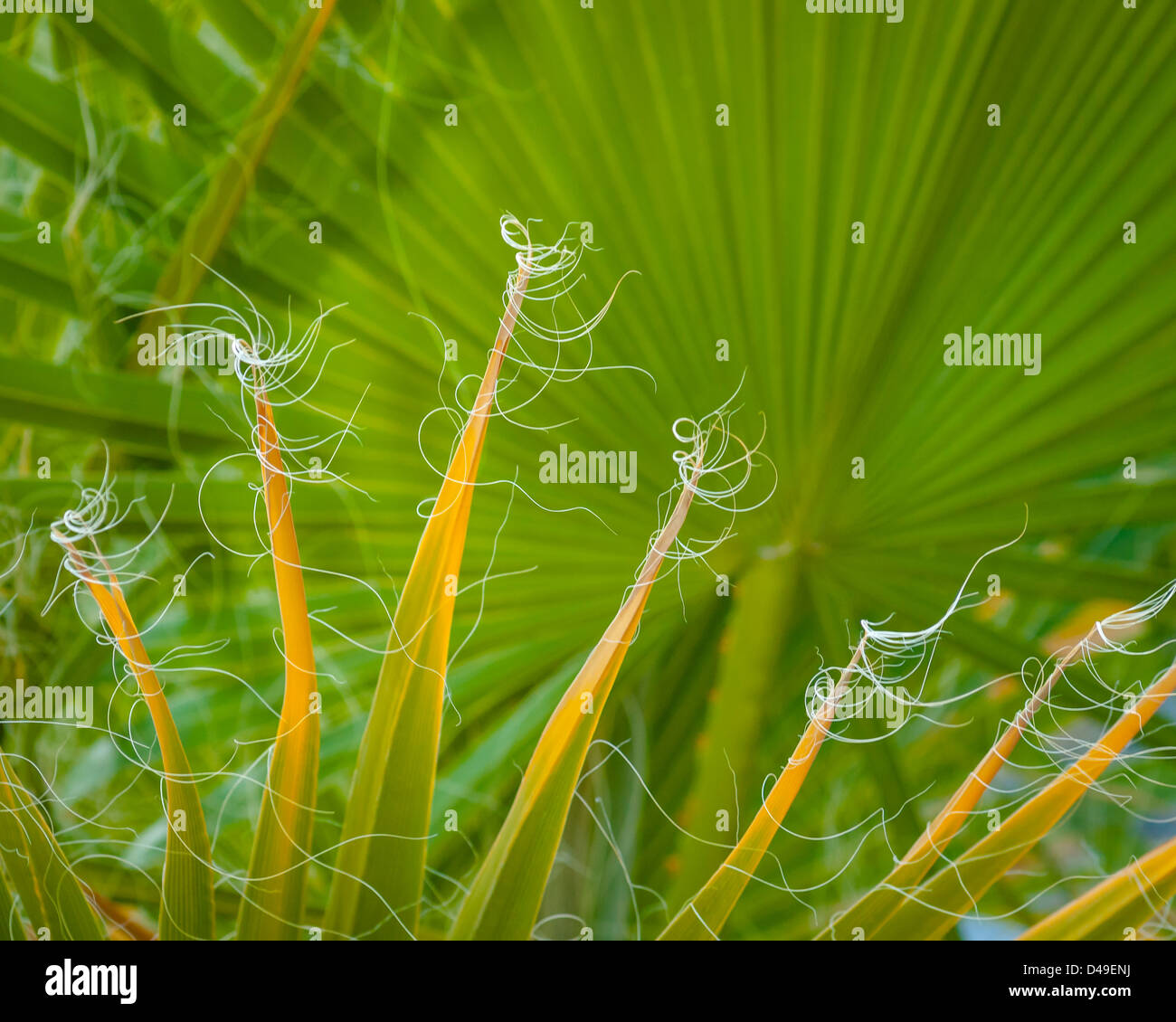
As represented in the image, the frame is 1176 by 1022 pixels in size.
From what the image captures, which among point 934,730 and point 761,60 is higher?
point 761,60

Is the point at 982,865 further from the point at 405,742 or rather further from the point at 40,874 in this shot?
the point at 40,874

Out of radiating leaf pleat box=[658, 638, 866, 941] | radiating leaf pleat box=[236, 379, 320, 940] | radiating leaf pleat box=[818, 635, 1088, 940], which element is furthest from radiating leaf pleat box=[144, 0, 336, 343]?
radiating leaf pleat box=[818, 635, 1088, 940]

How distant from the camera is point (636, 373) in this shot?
75 centimetres

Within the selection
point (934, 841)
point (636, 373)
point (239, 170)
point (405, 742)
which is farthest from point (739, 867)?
point (239, 170)

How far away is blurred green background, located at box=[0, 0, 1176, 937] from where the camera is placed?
0.71 m

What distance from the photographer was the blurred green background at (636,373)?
27.8 inches

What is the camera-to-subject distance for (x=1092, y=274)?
2.35 ft

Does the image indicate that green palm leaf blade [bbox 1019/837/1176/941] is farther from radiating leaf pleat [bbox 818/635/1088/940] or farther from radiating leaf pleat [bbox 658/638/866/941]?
radiating leaf pleat [bbox 658/638/866/941]

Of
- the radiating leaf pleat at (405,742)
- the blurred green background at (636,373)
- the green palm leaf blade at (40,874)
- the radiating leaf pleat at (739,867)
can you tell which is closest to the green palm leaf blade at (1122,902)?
the blurred green background at (636,373)

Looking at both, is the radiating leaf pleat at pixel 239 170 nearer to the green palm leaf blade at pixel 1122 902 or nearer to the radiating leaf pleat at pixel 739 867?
the radiating leaf pleat at pixel 739 867
